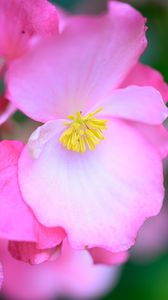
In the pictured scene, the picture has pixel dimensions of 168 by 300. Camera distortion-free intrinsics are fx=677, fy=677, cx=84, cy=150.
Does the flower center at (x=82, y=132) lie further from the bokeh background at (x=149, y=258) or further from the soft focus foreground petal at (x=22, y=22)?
the bokeh background at (x=149, y=258)

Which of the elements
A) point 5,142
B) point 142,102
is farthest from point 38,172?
point 142,102

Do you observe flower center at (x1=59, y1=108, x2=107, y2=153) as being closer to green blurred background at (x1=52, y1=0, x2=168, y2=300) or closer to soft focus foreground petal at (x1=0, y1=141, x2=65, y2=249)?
soft focus foreground petal at (x1=0, y1=141, x2=65, y2=249)

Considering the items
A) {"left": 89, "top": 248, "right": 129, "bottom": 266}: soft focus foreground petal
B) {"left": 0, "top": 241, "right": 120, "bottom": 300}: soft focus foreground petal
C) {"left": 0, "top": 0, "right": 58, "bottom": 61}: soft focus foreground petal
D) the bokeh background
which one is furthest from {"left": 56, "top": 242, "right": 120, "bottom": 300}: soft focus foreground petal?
{"left": 0, "top": 0, "right": 58, "bottom": 61}: soft focus foreground petal

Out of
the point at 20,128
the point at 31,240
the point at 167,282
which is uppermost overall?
the point at 31,240

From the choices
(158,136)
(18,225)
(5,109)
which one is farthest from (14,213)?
(158,136)

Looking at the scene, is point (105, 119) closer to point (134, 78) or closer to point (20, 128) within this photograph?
point (134, 78)

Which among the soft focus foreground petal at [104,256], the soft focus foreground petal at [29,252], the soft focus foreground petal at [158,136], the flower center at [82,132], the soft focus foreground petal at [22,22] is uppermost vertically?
the soft focus foreground petal at [22,22]

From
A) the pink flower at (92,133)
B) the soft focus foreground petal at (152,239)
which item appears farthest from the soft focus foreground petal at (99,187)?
the soft focus foreground petal at (152,239)
